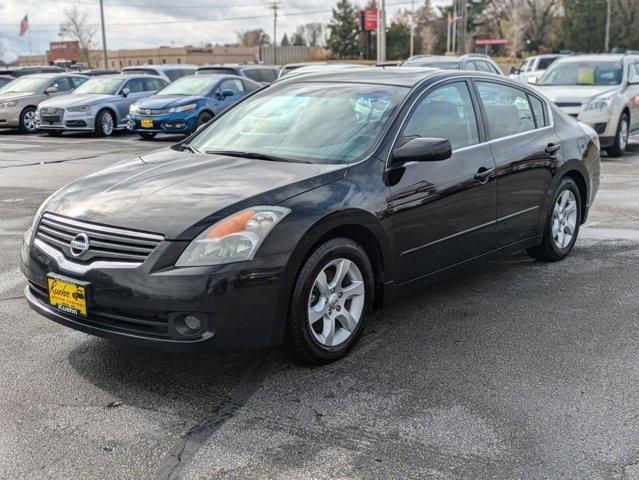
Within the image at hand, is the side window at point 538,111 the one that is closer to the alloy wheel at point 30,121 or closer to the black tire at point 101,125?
the black tire at point 101,125

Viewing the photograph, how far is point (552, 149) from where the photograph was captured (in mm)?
5883

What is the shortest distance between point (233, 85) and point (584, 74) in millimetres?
8454

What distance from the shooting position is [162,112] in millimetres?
16766

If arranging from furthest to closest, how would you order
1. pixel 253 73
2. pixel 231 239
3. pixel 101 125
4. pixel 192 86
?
pixel 253 73
pixel 101 125
pixel 192 86
pixel 231 239

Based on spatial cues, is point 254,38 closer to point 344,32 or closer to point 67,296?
point 344,32

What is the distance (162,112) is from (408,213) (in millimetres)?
13243

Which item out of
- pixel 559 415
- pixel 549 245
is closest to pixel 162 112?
pixel 549 245

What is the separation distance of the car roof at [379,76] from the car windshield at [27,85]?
1681cm

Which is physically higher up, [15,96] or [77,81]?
[77,81]

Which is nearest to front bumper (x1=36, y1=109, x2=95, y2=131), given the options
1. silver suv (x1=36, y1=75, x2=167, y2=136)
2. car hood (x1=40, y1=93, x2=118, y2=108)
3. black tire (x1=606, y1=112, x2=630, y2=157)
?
silver suv (x1=36, y1=75, x2=167, y2=136)

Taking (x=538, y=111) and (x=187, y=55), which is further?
(x=187, y=55)

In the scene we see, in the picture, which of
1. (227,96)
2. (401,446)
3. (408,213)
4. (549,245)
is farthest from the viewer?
(227,96)

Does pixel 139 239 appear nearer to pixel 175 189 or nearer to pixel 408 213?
pixel 175 189

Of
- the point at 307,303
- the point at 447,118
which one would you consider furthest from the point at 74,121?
the point at 307,303
